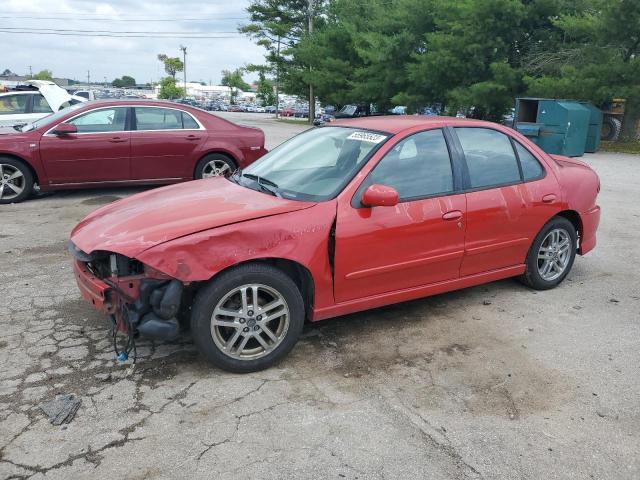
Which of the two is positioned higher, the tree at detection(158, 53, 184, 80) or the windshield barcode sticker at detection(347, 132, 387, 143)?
the tree at detection(158, 53, 184, 80)

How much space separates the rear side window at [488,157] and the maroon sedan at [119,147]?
513 centimetres

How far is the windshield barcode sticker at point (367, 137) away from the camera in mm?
4016

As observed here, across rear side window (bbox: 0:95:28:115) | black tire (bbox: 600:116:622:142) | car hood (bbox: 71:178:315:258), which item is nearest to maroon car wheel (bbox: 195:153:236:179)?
car hood (bbox: 71:178:315:258)

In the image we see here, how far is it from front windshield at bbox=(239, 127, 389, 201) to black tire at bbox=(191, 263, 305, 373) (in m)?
0.66

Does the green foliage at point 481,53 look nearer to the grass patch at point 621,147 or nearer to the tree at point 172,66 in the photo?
the grass patch at point 621,147

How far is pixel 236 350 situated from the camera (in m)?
3.39

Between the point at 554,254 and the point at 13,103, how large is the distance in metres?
12.0

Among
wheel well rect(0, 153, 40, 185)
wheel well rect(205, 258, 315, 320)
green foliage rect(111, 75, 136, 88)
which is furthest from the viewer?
green foliage rect(111, 75, 136, 88)

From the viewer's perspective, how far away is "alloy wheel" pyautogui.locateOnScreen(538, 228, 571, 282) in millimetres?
4832

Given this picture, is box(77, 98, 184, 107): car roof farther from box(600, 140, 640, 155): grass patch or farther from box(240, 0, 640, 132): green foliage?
box(600, 140, 640, 155): grass patch

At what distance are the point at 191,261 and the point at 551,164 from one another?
3316mm

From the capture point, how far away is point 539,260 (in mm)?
4855

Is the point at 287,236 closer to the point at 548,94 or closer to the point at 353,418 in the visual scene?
the point at 353,418

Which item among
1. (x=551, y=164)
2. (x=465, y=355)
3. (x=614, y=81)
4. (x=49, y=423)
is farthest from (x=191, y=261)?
(x=614, y=81)
